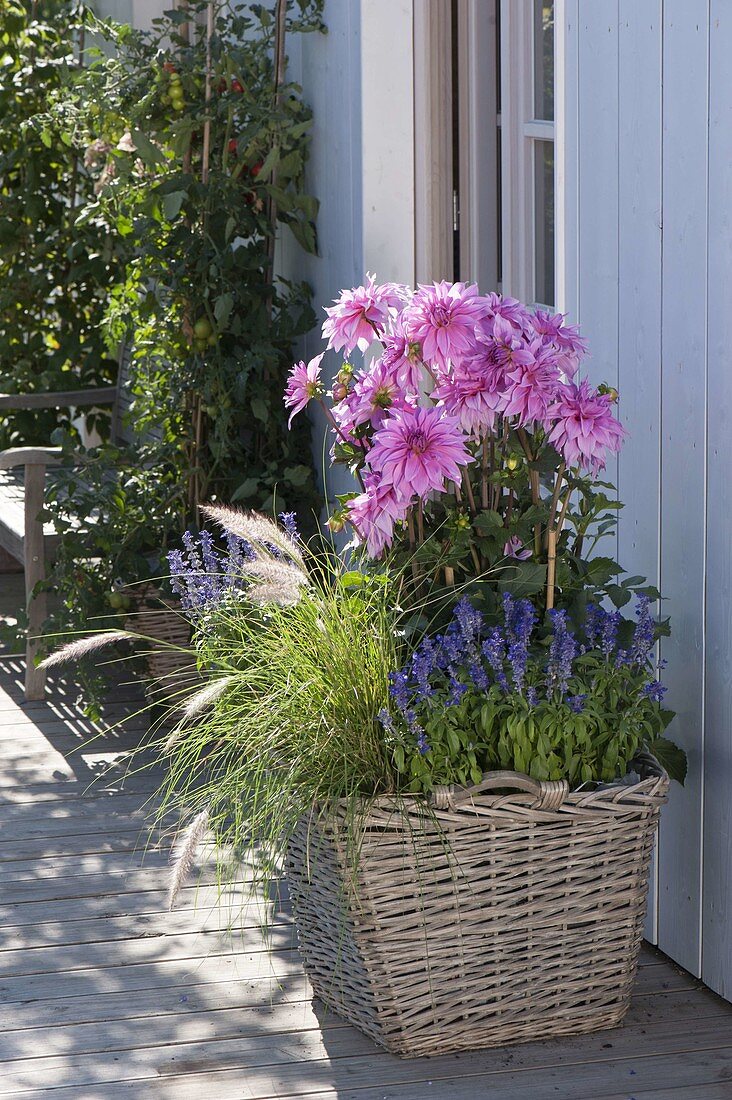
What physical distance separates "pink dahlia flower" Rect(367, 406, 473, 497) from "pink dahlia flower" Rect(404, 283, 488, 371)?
0.34 feet

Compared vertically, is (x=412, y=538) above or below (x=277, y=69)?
below

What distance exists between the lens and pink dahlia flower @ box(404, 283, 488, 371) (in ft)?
7.14

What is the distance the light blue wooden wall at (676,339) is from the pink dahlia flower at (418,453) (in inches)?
19.2

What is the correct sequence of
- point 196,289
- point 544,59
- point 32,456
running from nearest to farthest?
point 544,59, point 196,289, point 32,456

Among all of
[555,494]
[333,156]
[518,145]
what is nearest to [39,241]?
[333,156]

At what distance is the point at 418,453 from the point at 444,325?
0.67 ft

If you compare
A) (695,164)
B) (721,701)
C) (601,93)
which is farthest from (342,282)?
(721,701)

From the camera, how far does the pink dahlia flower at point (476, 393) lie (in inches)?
86.1

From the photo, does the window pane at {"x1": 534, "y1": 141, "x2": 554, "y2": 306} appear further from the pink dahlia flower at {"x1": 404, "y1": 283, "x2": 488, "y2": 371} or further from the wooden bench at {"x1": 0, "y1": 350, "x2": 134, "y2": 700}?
the wooden bench at {"x1": 0, "y1": 350, "x2": 134, "y2": 700}

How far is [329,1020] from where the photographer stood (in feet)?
8.02

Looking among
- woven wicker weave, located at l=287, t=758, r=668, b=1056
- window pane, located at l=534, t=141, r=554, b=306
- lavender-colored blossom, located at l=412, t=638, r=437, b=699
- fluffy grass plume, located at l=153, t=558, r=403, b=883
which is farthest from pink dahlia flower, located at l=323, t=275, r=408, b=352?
window pane, located at l=534, t=141, r=554, b=306

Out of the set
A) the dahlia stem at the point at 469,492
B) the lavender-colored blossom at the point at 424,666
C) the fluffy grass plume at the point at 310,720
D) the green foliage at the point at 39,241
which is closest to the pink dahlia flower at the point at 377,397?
the dahlia stem at the point at 469,492

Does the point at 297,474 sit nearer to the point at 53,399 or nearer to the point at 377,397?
the point at 53,399

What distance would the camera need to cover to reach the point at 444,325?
7.15 ft
